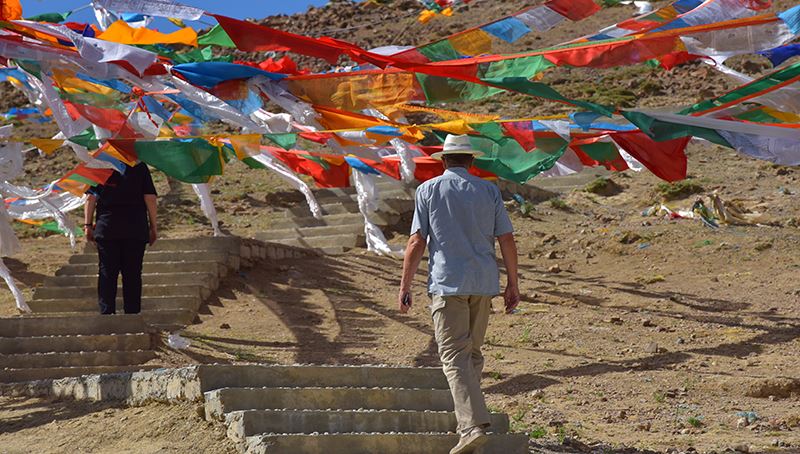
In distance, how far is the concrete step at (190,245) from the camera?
39.2ft

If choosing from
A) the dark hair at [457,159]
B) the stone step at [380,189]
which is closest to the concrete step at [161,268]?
the stone step at [380,189]

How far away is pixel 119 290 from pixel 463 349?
623 cm

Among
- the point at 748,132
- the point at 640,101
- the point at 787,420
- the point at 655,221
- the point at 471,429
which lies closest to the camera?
the point at 471,429

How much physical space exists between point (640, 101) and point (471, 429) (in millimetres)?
21350

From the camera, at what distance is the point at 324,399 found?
616 cm

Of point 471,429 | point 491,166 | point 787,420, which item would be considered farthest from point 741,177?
point 471,429

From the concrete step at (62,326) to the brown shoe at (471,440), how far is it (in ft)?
12.9

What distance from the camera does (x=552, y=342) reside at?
9656mm

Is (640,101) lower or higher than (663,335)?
higher

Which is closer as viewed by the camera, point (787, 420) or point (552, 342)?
point (787, 420)

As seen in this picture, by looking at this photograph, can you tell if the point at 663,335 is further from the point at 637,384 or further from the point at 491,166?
the point at 491,166

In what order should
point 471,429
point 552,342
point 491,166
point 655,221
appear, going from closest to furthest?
point 471,429, point 491,166, point 552,342, point 655,221

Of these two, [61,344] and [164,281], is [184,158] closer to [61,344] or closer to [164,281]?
[61,344]

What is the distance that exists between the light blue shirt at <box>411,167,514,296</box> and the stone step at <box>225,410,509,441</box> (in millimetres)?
799
